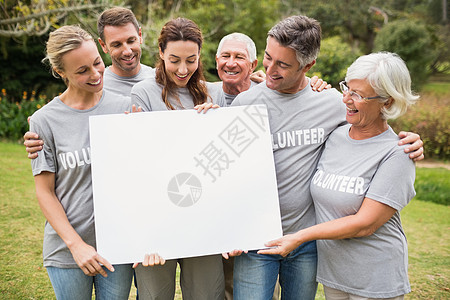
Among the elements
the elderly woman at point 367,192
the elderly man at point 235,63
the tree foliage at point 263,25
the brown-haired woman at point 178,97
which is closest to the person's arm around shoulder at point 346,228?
the elderly woman at point 367,192

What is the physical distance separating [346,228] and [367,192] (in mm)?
206

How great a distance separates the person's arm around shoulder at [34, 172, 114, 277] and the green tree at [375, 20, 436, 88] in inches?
669

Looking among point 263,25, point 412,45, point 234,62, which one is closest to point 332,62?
point 263,25

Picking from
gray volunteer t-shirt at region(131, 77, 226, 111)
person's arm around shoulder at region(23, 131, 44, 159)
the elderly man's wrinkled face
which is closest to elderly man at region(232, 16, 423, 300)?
gray volunteer t-shirt at region(131, 77, 226, 111)

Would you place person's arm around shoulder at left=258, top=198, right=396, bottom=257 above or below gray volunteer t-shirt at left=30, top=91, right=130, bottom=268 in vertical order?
below

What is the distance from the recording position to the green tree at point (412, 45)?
664 inches

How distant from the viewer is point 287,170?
2.30m

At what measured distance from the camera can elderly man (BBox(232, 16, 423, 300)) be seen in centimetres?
224

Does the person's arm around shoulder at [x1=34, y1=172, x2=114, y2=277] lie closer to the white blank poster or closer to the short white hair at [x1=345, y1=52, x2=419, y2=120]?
the white blank poster

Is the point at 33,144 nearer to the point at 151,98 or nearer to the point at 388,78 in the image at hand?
the point at 151,98

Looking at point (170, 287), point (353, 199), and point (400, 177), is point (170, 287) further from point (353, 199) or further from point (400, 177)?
point (400, 177)

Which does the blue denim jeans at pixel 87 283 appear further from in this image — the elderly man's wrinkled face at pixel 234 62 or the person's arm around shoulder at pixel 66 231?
the elderly man's wrinkled face at pixel 234 62

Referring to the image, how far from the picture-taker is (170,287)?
2.37 metres

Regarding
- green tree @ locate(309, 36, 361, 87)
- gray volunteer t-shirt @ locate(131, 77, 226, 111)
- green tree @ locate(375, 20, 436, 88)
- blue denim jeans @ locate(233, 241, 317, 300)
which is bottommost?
blue denim jeans @ locate(233, 241, 317, 300)
